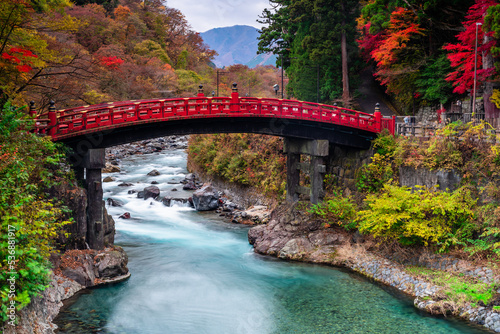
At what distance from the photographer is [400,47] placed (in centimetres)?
3050

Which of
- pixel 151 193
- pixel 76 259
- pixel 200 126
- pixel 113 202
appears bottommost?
pixel 76 259

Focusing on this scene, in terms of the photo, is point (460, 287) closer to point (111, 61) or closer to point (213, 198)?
point (213, 198)

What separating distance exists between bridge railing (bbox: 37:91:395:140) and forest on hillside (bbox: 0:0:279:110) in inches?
108

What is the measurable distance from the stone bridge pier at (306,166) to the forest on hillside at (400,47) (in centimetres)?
948

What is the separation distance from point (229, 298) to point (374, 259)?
7.34 meters

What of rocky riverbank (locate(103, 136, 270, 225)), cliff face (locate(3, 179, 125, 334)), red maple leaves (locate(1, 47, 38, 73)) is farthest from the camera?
rocky riverbank (locate(103, 136, 270, 225))

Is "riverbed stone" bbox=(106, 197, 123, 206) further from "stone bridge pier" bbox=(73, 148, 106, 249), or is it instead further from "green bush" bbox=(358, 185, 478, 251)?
"green bush" bbox=(358, 185, 478, 251)

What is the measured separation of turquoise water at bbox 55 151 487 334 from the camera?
15672 millimetres

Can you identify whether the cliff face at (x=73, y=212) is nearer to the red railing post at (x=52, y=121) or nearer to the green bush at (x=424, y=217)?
the red railing post at (x=52, y=121)

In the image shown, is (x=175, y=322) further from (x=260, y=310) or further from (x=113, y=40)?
(x=113, y=40)

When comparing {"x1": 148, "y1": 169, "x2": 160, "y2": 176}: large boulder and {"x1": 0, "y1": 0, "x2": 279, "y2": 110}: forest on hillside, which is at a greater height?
{"x1": 0, "y1": 0, "x2": 279, "y2": 110}: forest on hillside

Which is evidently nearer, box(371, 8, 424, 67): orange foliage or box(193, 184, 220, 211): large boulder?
box(371, 8, 424, 67): orange foliage

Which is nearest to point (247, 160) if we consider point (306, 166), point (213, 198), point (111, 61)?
point (213, 198)

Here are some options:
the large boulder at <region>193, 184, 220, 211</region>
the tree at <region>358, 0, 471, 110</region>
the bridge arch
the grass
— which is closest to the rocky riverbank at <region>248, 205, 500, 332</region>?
the grass
